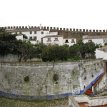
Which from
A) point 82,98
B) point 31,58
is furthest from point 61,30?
point 82,98

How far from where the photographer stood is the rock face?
30.9 m

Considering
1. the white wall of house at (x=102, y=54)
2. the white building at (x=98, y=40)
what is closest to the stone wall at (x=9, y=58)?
the white wall of house at (x=102, y=54)

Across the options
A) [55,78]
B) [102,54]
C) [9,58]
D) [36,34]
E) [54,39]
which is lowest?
[55,78]

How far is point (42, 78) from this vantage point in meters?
31.1

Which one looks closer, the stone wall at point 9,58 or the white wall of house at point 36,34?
the stone wall at point 9,58

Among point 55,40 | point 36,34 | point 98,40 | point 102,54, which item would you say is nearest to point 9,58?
point 55,40

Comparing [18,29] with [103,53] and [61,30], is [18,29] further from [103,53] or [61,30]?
[103,53]

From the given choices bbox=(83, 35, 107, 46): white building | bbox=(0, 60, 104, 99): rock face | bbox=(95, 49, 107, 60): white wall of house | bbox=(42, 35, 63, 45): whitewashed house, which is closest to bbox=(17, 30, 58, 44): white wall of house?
bbox=(42, 35, 63, 45): whitewashed house

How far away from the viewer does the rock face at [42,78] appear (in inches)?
1218

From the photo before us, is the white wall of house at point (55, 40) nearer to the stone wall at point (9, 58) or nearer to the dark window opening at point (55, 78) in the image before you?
the stone wall at point (9, 58)

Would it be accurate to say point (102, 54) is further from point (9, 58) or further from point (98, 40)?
point (98, 40)

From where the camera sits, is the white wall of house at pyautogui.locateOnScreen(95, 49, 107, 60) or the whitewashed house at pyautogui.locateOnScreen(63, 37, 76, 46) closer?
the white wall of house at pyautogui.locateOnScreen(95, 49, 107, 60)

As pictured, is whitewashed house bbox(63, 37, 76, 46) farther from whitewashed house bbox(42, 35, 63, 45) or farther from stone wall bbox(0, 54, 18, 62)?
stone wall bbox(0, 54, 18, 62)

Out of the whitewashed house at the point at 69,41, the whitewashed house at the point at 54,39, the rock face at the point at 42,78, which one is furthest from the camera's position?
the whitewashed house at the point at 69,41
